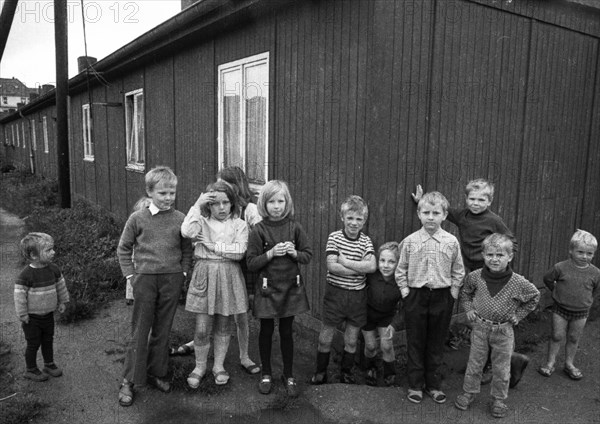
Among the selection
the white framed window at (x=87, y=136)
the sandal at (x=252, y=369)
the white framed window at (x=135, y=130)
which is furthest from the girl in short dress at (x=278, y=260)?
the white framed window at (x=87, y=136)

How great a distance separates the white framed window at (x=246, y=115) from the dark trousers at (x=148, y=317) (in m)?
2.23

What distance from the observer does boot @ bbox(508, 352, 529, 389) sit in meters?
3.66

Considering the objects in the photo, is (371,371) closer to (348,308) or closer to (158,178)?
(348,308)

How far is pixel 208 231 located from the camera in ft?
11.8

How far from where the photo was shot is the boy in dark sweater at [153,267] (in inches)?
137

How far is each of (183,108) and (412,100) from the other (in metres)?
4.24

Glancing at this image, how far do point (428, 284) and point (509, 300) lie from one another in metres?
0.53

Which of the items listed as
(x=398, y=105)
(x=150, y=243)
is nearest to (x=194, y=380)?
(x=150, y=243)

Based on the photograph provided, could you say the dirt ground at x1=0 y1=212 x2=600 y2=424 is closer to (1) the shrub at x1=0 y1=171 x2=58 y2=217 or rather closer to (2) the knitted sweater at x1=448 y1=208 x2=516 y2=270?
(2) the knitted sweater at x1=448 y1=208 x2=516 y2=270

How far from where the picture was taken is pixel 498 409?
11.2ft

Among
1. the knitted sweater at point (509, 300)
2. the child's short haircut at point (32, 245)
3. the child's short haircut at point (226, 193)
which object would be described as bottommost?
the knitted sweater at point (509, 300)

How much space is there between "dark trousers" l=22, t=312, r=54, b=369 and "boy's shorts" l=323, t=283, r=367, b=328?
7.01 feet

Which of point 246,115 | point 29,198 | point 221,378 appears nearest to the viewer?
point 221,378

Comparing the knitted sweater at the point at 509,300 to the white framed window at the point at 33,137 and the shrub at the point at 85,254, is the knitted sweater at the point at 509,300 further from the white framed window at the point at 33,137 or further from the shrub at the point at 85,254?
the white framed window at the point at 33,137
